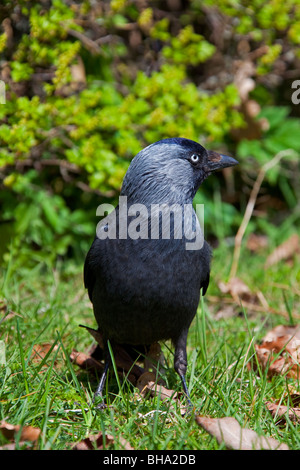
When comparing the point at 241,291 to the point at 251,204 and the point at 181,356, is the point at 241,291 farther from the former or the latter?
the point at 181,356

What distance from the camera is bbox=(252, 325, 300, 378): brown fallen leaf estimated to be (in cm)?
312

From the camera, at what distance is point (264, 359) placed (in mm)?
3332

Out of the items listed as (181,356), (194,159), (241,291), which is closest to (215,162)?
(194,159)

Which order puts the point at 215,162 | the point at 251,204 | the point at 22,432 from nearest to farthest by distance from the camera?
the point at 22,432
the point at 215,162
the point at 251,204

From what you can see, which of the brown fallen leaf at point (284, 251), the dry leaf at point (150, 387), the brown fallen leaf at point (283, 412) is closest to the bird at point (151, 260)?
the dry leaf at point (150, 387)

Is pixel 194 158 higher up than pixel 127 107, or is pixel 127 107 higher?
pixel 127 107

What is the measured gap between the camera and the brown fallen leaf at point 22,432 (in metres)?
2.29

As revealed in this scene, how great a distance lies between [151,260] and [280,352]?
83 centimetres

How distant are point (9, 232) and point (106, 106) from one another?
51.2 inches

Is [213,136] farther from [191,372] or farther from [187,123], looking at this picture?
[191,372]

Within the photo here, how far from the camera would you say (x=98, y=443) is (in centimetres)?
238

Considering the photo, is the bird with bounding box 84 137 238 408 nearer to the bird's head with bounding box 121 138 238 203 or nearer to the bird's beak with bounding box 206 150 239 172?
the bird's head with bounding box 121 138 238 203

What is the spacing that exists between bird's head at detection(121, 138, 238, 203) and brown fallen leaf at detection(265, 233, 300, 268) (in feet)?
7.03

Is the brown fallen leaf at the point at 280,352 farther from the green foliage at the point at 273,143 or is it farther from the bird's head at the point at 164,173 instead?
the green foliage at the point at 273,143
